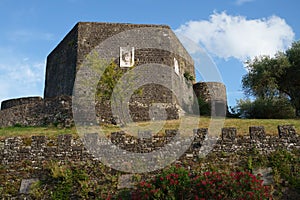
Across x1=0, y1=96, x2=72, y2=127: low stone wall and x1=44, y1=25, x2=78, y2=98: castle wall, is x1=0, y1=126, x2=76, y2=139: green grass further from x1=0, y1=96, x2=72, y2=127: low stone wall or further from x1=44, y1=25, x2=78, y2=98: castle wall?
x1=44, y1=25, x2=78, y2=98: castle wall

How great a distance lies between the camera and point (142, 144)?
13.6m

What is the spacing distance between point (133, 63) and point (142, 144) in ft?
40.9

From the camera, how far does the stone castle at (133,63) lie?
76.2ft

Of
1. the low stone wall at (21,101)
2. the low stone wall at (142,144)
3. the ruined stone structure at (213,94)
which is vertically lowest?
the low stone wall at (142,144)

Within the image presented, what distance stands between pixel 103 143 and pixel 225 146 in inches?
176

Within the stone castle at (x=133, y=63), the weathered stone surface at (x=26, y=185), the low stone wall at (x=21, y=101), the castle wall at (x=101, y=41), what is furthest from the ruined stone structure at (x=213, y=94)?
the weathered stone surface at (x=26, y=185)

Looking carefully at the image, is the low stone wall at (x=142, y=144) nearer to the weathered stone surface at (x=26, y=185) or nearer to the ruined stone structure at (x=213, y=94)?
the weathered stone surface at (x=26, y=185)

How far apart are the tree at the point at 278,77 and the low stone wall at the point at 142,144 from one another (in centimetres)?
1345

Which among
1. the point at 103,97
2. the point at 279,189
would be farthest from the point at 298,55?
the point at 279,189

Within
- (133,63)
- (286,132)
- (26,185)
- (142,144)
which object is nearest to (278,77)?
(133,63)

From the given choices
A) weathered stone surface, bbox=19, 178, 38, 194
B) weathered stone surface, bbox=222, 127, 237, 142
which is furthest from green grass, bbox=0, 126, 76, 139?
weathered stone surface, bbox=222, 127, 237, 142

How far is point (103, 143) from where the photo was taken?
44.1 ft

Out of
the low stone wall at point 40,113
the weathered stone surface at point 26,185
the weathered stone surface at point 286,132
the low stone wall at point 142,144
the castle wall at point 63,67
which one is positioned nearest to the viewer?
the weathered stone surface at point 26,185

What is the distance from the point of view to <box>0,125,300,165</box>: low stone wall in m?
13.4
